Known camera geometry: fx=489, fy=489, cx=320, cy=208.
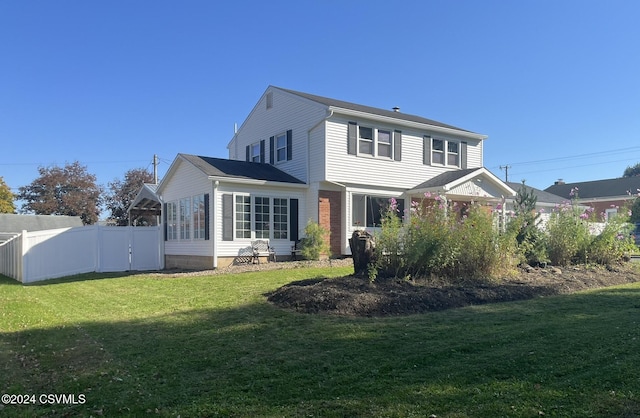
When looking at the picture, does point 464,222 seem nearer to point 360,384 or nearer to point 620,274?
point 620,274

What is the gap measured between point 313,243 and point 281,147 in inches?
217

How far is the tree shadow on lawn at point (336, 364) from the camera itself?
3961mm

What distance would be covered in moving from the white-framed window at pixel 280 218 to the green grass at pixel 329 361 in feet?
30.7

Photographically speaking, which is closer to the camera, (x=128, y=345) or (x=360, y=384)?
(x=360, y=384)

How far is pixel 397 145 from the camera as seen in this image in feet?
65.9

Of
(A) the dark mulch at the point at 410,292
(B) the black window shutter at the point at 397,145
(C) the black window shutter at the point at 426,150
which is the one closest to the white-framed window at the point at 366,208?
(B) the black window shutter at the point at 397,145

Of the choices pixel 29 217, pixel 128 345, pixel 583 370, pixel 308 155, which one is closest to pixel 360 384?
pixel 583 370

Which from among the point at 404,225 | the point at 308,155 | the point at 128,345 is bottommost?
the point at 128,345

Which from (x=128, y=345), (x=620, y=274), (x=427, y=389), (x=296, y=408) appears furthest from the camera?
(x=620, y=274)

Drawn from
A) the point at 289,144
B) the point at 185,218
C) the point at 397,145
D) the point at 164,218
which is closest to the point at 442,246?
the point at 397,145

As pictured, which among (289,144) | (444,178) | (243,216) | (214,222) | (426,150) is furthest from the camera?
(426,150)

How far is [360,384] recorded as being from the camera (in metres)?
4.41

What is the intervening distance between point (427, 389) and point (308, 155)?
50.2 ft
